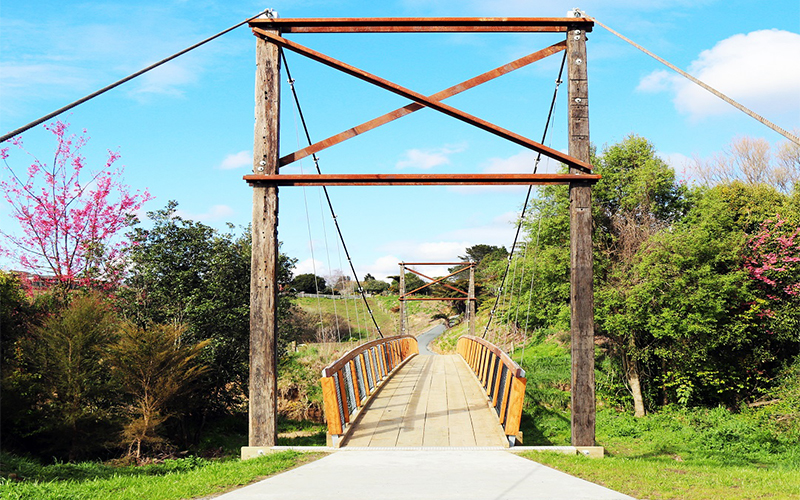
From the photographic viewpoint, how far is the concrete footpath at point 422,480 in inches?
166

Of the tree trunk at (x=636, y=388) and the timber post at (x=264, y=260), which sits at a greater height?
the timber post at (x=264, y=260)

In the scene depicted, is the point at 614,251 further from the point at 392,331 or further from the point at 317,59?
the point at 392,331

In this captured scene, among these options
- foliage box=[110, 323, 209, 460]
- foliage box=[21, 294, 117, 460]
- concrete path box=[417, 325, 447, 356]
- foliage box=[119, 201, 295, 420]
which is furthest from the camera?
concrete path box=[417, 325, 447, 356]

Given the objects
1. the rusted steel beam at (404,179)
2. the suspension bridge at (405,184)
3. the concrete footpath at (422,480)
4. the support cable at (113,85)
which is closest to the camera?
the concrete footpath at (422,480)

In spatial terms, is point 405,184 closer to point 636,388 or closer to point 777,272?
point 636,388

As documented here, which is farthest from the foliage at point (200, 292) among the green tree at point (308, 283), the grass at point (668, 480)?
the green tree at point (308, 283)

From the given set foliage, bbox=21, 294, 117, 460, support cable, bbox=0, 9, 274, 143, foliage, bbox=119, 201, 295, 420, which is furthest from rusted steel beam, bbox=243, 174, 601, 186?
foliage, bbox=119, 201, 295, 420

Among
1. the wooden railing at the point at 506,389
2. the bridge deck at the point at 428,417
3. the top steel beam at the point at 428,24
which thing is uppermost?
the top steel beam at the point at 428,24

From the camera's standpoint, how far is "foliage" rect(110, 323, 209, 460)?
36.6 ft

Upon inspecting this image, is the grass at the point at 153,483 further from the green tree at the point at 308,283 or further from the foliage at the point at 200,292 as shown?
the green tree at the point at 308,283

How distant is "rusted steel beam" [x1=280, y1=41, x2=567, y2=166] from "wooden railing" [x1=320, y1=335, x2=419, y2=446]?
2.44 m

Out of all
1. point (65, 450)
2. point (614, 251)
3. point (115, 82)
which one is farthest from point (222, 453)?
point (614, 251)

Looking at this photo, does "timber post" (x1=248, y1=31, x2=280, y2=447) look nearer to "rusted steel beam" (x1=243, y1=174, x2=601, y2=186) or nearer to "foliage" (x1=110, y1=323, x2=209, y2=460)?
"rusted steel beam" (x1=243, y1=174, x2=601, y2=186)

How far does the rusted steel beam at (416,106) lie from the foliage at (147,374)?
19.2 feet
